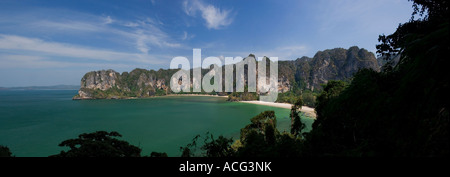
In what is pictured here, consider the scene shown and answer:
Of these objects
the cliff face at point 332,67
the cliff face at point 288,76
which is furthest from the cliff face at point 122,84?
the cliff face at point 332,67

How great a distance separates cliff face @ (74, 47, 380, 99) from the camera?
385ft

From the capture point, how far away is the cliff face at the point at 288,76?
117 meters

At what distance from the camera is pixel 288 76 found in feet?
439

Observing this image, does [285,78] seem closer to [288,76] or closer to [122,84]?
[288,76]

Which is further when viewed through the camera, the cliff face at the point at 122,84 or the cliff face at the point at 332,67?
the cliff face at the point at 122,84

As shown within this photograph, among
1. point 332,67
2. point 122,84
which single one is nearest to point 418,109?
point 332,67

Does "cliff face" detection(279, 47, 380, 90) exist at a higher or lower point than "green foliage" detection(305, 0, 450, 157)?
higher

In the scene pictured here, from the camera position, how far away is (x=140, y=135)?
34719 mm

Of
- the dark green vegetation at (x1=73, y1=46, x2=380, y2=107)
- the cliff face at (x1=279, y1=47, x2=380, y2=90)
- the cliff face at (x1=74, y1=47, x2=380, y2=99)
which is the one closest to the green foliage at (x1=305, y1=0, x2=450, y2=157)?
the dark green vegetation at (x1=73, y1=46, x2=380, y2=107)

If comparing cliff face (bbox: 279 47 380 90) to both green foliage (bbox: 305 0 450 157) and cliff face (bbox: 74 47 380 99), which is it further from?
green foliage (bbox: 305 0 450 157)

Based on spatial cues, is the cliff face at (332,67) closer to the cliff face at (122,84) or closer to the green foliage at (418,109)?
the cliff face at (122,84)
